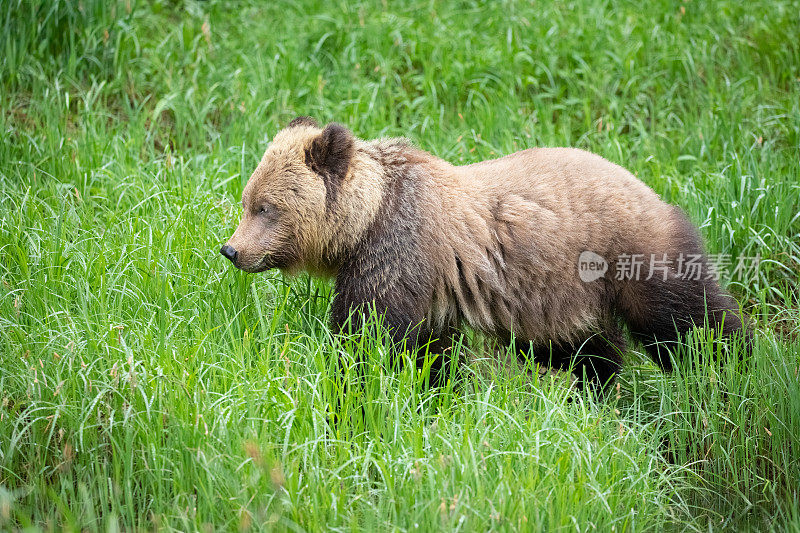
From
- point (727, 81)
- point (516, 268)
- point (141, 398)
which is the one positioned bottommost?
point (141, 398)

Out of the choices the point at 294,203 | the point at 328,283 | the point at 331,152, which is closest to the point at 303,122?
the point at 331,152

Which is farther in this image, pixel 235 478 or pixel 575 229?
pixel 575 229

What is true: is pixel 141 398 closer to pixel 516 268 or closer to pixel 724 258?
pixel 516 268

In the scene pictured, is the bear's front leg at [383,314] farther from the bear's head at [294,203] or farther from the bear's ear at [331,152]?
the bear's ear at [331,152]

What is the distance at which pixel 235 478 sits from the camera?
327 centimetres

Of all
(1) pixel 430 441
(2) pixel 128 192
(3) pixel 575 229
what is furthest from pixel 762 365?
(2) pixel 128 192

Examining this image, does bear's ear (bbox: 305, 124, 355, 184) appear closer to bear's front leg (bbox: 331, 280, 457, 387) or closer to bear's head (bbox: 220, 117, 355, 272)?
bear's head (bbox: 220, 117, 355, 272)

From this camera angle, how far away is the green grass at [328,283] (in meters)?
3.39

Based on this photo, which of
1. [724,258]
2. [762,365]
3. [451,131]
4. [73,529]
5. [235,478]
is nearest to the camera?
[73,529]

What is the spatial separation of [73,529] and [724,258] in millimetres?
4612

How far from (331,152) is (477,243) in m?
0.96

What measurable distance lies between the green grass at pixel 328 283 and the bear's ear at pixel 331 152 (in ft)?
2.84

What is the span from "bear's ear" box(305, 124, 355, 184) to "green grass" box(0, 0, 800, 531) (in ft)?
2.84

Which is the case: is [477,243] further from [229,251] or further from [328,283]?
[229,251]
